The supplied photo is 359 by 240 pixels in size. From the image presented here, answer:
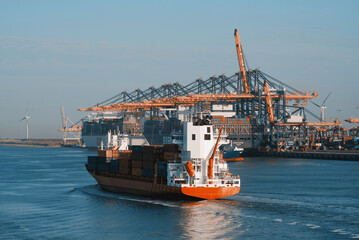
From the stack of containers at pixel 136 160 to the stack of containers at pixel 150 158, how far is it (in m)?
1.01

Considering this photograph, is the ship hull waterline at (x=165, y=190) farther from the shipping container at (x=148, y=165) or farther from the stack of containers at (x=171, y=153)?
the stack of containers at (x=171, y=153)

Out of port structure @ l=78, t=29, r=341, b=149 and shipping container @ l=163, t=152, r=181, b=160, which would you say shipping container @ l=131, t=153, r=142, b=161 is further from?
port structure @ l=78, t=29, r=341, b=149

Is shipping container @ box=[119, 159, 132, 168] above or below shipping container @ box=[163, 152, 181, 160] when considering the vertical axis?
below

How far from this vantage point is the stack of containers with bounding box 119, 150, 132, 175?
5291 centimetres

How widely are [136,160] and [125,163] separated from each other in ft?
8.96

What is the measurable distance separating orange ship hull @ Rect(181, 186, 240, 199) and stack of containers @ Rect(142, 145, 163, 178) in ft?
19.1

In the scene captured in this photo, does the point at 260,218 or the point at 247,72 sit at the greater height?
the point at 247,72

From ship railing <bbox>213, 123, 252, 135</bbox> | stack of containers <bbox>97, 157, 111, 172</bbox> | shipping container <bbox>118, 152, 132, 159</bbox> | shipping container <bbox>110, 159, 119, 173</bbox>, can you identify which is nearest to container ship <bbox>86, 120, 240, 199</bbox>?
shipping container <bbox>118, 152, 132, 159</bbox>

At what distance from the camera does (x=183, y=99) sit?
150000 mm

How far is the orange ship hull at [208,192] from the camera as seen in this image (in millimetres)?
42344

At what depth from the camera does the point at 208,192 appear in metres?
42.8

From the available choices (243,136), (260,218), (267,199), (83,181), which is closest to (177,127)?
(243,136)

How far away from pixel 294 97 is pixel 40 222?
11997 centimetres

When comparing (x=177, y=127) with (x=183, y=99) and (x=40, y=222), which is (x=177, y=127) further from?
(x=40, y=222)
